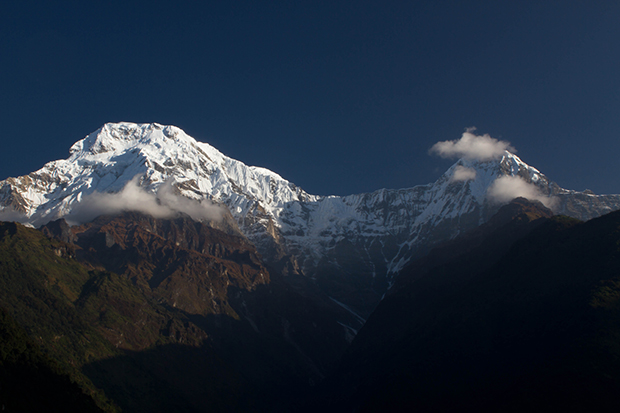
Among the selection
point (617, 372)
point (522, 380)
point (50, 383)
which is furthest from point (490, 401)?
point (50, 383)

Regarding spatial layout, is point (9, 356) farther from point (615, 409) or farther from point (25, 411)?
point (615, 409)

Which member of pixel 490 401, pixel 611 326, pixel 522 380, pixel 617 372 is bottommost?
pixel 490 401

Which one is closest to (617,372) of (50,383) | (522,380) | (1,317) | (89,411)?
(522,380)

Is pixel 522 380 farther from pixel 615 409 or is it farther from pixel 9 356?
pixel 9 356

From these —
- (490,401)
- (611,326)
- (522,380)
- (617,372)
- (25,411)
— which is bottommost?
(25,411)

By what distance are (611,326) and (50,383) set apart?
189 metres

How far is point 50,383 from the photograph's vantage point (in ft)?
508

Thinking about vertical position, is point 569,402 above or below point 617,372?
below

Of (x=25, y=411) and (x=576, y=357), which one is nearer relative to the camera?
(x=25, y=411)

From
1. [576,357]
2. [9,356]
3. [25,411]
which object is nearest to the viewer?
[25,411]

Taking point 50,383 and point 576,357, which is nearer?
point 50,383

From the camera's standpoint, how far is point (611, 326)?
193625 millimetres

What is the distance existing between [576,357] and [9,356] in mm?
180900

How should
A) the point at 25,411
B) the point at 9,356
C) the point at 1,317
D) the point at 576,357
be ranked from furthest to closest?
the point at 576,357 → the point at 1,317 → the point at 9,356 → the point at 25,411
